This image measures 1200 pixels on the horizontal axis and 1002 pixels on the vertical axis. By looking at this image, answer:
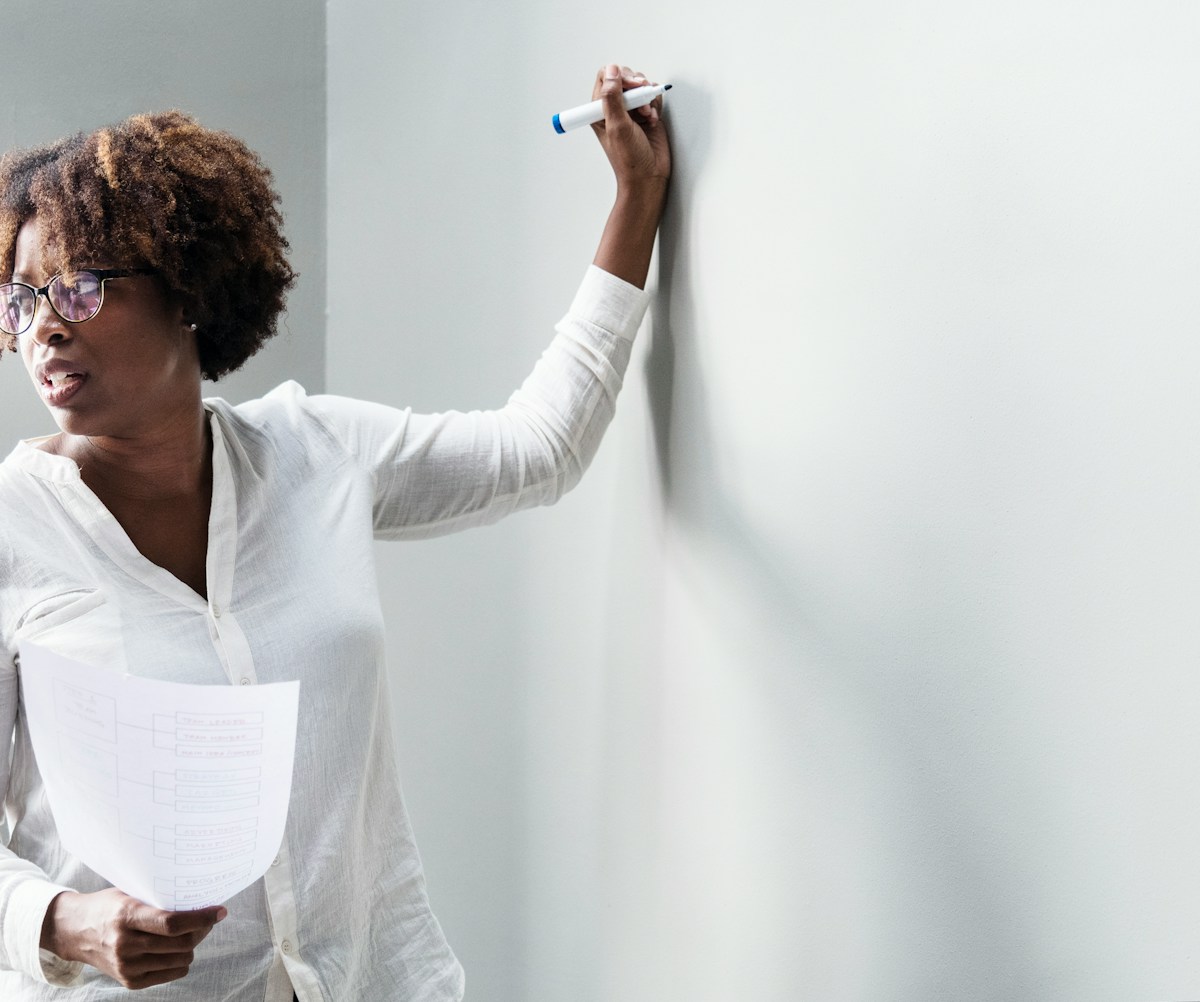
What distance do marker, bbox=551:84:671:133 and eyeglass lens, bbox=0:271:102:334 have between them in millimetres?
409

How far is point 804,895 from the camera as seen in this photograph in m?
0.97

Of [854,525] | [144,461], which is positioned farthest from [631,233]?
[144,461]

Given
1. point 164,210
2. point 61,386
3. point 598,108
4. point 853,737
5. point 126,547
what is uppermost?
point 598,108

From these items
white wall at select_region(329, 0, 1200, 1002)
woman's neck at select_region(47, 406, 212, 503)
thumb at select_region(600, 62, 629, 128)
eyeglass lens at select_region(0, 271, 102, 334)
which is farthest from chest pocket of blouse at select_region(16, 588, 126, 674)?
thumb at select_region(600, 62, 629, 128)

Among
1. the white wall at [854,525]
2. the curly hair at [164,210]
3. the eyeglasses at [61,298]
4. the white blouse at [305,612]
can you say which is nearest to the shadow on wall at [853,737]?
the white wall at [854,525]

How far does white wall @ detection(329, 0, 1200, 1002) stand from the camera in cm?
70

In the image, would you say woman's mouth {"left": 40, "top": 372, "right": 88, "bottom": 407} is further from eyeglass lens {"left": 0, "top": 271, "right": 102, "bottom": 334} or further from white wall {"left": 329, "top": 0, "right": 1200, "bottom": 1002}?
white wall {"left": 329, "top": 0, "right": 1200, "bottom": 1002}

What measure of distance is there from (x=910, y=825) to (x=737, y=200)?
1.64 feet

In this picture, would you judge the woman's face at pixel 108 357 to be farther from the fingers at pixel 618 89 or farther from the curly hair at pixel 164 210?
the fingers at pixel 618 89

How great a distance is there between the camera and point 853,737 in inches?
35.9

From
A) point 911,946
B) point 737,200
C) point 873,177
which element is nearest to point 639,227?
point 737,200

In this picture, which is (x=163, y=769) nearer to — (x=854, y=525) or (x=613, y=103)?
(x=854, y=525)

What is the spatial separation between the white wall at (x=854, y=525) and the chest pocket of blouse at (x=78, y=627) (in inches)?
18.4

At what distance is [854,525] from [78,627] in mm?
584
